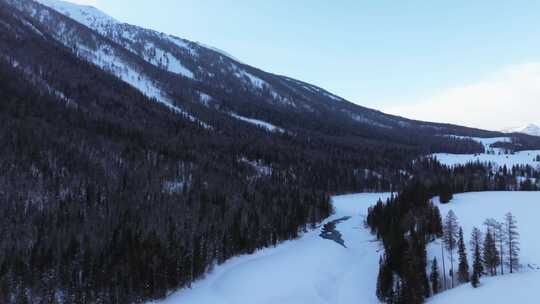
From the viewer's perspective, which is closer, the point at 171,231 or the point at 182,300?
the point at 182,300

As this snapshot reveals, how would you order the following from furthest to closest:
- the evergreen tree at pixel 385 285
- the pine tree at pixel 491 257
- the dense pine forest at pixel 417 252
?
the pine tree at pixel 491 257, the evergreen tree at pixel 385 285, the dense pine forest at pixel 417 252

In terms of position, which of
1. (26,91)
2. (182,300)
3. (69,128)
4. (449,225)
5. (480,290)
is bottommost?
(182,300)

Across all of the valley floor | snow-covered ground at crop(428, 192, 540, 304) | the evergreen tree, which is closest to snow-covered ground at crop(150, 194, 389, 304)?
the valley floor

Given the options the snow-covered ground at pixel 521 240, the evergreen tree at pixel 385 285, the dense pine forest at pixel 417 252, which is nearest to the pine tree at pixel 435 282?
the dense pine forest at pixel 417 252

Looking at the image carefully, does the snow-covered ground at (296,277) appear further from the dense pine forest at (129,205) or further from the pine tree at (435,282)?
the pine tree at (435,282)

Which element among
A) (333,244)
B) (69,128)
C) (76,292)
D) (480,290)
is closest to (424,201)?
(333,244)

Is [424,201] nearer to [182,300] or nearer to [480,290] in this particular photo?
[480,290]

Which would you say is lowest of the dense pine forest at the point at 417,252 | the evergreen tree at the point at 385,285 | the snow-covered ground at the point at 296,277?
the snow-covered ground at the point at 296,277

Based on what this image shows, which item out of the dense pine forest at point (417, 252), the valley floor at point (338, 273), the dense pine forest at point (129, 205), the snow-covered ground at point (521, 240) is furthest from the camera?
the dense pine forest at point (129, 205)
